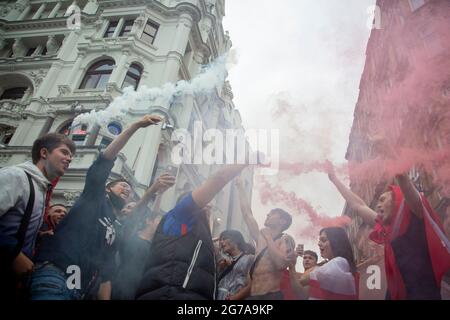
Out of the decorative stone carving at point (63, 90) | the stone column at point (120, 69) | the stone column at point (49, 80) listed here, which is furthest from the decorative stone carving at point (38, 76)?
the stone column at point (120, 69)

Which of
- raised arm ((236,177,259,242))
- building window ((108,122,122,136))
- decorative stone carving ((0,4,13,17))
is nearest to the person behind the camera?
raised arm ((236,177,259,242))

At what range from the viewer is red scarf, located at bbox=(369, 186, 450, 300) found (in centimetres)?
247

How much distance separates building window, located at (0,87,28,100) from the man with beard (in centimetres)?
2014

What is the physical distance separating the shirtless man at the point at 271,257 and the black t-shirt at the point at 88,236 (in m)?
1.71

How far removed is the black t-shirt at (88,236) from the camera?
2.75 meters

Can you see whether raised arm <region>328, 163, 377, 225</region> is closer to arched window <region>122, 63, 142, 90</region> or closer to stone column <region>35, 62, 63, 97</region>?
arched window <region>122, 63, 142, 90</region>

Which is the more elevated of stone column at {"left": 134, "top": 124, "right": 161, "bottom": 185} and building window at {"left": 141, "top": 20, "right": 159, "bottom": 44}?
building window at {"left": 141, "top": 20, "right": 159, "bottom": 44}

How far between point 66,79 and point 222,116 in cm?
1249

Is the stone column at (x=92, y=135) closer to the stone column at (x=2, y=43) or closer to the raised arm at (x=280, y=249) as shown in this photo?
the raised arm at (x=280, y=249)

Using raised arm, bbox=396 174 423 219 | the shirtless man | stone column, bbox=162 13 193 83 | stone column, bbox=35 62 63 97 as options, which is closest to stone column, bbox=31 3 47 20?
stone column, bbox=35 62 63 97

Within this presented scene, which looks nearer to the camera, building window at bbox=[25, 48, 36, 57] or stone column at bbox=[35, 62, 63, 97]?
stone column at bbox=[35, 62, 63, 97]

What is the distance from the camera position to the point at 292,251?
9.78 ft

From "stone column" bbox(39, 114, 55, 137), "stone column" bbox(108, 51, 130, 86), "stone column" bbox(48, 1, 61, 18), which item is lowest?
"stone column" bbox(39, 114, 55, 137)
